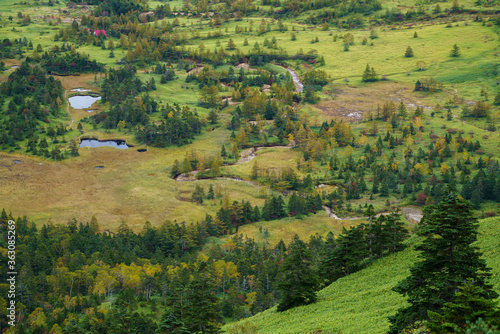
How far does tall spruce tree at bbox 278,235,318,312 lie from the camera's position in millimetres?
83250

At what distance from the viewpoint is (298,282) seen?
84.1 metres

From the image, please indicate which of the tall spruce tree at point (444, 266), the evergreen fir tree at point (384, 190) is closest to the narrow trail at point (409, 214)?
the evergreen fir tree at point (384, 190)

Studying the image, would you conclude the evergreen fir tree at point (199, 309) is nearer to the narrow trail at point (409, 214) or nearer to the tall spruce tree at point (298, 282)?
the tall spruce tree at point (298, 282)

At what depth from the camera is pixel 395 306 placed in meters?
69.2

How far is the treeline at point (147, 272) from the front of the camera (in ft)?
281

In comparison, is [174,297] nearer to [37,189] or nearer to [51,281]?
[51,281]

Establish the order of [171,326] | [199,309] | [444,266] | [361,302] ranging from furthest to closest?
[361,302], [199,309], [171,326], [444,266]

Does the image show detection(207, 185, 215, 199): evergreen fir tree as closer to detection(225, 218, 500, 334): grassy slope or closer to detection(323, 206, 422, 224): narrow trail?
detection(323, 206, 422, 224): narrow trail

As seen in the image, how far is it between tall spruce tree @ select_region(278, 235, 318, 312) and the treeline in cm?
198

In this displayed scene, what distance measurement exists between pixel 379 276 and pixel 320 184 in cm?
10563

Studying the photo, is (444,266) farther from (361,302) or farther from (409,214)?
(409,214)

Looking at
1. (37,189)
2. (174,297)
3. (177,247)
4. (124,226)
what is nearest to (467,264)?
(174,297)

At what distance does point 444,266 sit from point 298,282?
32.6m

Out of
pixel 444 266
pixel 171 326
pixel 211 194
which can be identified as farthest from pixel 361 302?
pixel 211 194
